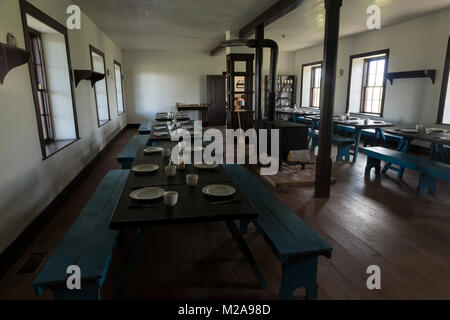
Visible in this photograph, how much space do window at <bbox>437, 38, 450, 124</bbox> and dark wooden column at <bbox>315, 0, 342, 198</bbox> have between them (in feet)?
11.2

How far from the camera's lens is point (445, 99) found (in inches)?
215

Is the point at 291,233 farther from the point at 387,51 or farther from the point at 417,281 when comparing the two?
the point at 387,51

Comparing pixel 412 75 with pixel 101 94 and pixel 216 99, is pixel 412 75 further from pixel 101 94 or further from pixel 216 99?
pixel 101 94

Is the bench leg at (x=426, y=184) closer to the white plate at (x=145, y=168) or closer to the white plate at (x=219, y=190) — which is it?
the white plate at (x=219, y=190)

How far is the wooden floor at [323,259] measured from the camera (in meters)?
2.02

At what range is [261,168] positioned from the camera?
487cm

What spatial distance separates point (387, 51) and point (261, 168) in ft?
14.9

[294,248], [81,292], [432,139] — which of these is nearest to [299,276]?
[294,248]

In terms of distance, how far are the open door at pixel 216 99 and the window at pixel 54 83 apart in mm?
6652

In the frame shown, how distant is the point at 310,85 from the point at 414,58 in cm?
444

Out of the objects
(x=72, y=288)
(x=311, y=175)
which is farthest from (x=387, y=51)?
(x=72, y=288)

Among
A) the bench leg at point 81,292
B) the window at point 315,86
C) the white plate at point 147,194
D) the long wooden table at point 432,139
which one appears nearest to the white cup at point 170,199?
the white plate at point 147,194

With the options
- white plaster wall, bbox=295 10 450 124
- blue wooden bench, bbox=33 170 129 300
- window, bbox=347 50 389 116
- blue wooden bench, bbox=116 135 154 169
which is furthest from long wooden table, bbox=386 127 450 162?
blue wooden bench, bbox=33 170 129 300

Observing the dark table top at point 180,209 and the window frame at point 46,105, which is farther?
the window frame at point 46,105
